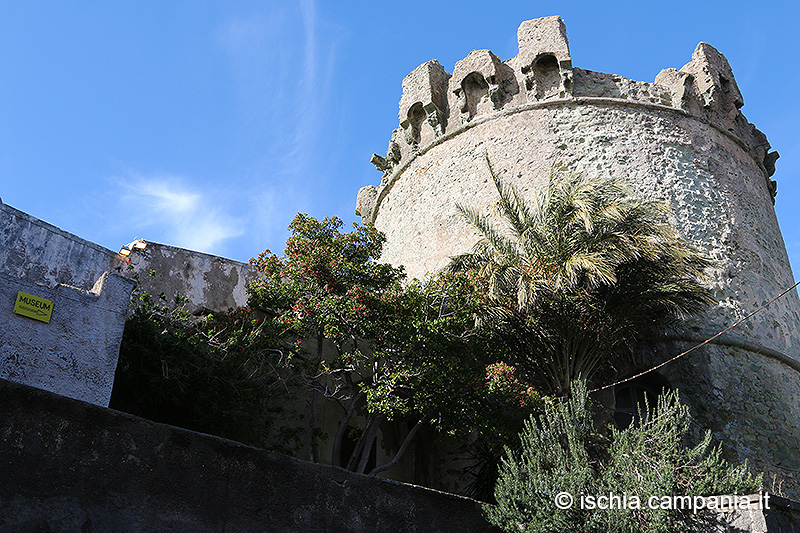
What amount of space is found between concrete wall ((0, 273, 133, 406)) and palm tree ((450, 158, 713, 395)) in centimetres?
462

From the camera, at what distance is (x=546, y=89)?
14000 mm

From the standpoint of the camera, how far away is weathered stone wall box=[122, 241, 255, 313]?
10664mm

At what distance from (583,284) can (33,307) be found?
6.35m

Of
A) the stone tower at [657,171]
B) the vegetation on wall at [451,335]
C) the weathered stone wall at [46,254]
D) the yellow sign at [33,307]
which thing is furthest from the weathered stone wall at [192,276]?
the stone tower at [657,171]

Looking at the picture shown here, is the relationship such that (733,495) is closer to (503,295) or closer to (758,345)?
(503,295)

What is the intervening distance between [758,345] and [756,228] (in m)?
2.57

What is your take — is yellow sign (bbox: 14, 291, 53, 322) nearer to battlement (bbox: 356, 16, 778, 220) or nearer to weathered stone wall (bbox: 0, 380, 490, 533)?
weathered stone wall (bbox: 0, 380, 490, 533)

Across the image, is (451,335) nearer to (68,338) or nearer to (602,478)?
(602,478)

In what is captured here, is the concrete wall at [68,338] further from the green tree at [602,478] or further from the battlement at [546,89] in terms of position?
the battlement at [546,89]

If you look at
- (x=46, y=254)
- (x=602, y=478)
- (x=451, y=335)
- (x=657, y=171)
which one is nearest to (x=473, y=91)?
(x=657, y=171)

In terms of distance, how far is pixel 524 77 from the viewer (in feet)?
46.5

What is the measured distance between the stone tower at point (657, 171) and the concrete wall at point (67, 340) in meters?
6.99

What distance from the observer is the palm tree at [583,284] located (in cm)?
918

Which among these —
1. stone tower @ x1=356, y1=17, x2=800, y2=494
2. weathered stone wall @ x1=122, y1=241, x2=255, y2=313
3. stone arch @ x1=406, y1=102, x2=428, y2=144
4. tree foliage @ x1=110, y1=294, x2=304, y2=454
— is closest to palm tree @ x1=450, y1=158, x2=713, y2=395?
stone tower @ x1=356, y1=17, x2=800, y2=494
